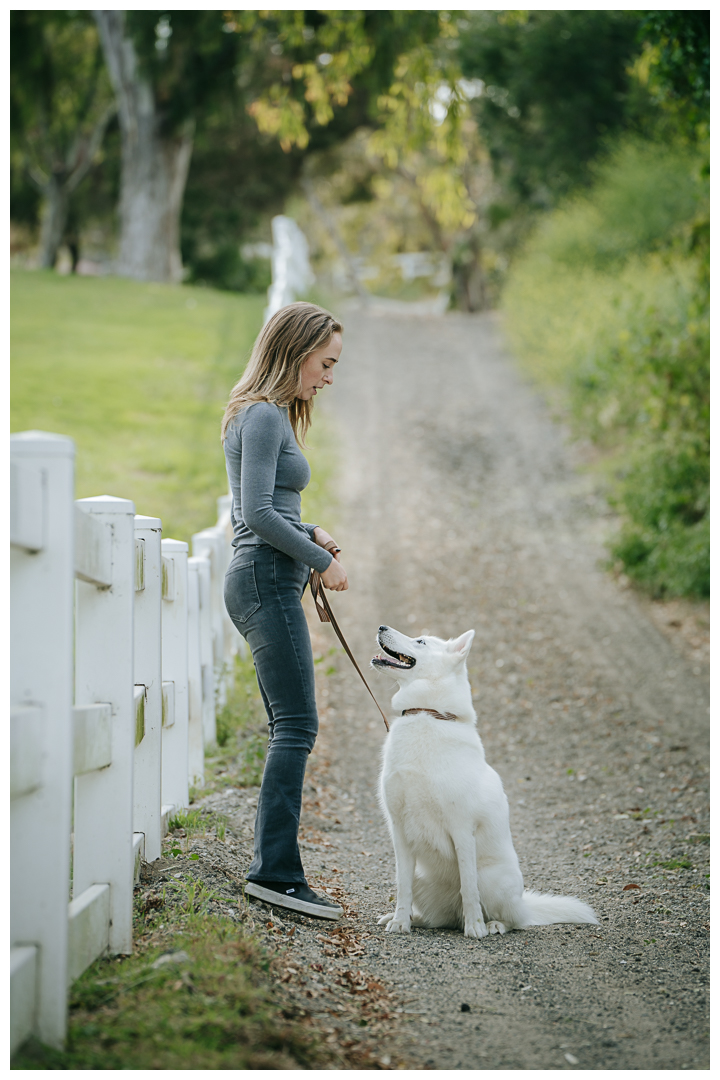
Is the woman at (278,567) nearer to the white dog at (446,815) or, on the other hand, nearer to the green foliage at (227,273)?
the white dog at (446,815)

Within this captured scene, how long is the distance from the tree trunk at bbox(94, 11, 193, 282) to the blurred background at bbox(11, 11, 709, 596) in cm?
6

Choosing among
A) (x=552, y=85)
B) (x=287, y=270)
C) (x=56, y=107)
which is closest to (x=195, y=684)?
(x=287, y=270)

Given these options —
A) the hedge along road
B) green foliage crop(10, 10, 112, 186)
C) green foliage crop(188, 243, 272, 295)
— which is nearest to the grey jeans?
the hedge along road

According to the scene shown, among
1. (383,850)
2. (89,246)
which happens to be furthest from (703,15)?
(89,246)

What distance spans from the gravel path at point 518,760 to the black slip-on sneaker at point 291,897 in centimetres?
6

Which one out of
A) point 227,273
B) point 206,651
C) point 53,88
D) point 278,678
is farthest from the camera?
point 227,273

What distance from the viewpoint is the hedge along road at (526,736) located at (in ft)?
10.1

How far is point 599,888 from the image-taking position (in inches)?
176

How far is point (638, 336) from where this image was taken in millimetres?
10953

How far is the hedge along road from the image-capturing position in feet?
10.1

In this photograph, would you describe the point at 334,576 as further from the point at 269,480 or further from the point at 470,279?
the point at 470,279

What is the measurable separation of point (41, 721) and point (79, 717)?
0.25m

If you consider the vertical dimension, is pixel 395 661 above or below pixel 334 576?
below

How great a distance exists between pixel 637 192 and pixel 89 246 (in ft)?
102
